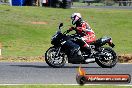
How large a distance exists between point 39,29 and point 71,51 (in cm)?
1701

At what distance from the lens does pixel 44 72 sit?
1485cm

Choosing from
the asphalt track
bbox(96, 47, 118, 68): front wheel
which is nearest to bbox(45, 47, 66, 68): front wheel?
the asphalt track

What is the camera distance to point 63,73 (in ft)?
48.2

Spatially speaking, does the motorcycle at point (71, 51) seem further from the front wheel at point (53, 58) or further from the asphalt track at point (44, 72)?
the asphalt track at point (44, 72)

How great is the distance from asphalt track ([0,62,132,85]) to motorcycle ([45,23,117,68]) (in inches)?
9.3

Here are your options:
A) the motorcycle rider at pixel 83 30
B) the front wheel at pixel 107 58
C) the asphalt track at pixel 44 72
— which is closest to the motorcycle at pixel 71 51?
the front wheel at pixel 107 58

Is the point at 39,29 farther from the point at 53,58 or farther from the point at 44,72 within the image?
the point at 44,72

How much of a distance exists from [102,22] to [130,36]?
321 inches

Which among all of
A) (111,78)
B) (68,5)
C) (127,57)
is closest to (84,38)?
(127,57)

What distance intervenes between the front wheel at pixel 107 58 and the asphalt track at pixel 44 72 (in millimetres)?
196

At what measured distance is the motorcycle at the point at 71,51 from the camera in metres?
16.1

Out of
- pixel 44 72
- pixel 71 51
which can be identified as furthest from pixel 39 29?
pixel 44 72

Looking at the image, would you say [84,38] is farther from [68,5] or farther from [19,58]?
[68,5]

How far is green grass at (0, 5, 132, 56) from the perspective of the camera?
25188mm
